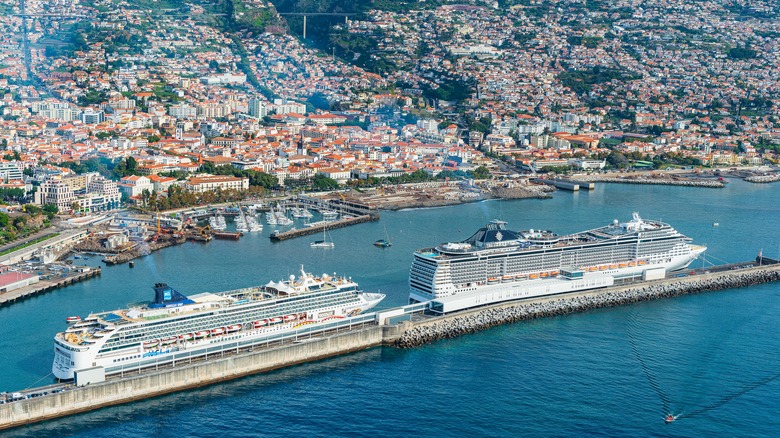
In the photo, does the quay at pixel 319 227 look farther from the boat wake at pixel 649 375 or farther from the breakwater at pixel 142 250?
the boat wake at pixel 649 375

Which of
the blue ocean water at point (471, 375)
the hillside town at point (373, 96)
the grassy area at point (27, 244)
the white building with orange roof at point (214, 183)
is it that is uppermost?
the hillside town at point (373, 96)

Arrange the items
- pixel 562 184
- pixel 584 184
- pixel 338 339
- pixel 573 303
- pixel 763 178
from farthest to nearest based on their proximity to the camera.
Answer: pixel 763 178
pixel 584 184
pixel 562 184
pixel 573 303
pixel 338 339

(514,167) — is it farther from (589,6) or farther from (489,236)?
(589,6)

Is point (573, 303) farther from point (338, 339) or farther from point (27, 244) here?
point (27, 244)

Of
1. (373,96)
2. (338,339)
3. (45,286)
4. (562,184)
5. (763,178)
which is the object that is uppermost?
(373,96)

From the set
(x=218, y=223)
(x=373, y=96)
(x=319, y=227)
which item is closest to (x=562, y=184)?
(x=319, y=227)

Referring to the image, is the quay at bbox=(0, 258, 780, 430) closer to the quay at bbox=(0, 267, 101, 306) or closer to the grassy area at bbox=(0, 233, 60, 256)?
the quay at bbox=(0, 267, 101, 306)

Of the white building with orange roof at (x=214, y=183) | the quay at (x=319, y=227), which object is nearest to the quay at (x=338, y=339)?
the quay at (x=319, y=227)
